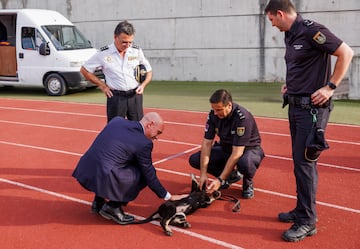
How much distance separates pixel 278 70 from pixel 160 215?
1169 cm

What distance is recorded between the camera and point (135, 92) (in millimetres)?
5094

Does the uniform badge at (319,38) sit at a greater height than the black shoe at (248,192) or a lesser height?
greater

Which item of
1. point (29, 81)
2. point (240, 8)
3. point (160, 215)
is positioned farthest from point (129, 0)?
point (160, 215)

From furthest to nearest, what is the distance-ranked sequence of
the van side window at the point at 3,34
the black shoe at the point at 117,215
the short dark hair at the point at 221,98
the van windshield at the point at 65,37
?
the van side window at the point at 3,34 < the van windshield at the point at 65,37 < the short dark hair at the point at 221,98 < the black shoe at the point at 117,215

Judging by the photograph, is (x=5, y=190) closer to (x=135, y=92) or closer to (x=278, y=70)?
(x=135, y=92)

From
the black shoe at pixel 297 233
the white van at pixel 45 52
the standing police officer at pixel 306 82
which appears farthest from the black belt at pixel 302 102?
the white van at pixel 45 52

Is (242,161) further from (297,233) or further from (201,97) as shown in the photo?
(201,97)

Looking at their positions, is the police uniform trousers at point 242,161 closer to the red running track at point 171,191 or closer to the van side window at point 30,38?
the red running track at point 171,191

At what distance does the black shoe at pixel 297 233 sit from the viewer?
139 inches

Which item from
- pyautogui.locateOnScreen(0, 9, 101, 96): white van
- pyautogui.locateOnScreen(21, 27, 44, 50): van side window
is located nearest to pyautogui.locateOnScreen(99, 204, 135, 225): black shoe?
pyautogui.locateOnScreen(0, 9, 101, 96): white van

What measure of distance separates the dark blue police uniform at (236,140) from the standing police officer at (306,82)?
0.77m

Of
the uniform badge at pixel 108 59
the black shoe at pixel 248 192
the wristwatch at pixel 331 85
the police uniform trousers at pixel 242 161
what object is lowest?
the black shoe at pixel 248 192

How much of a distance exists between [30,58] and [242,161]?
10275 millimetres

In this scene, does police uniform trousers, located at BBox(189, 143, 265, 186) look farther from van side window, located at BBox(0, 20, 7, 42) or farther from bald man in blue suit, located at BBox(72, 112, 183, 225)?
van side window, located at BBox(0, 20, 7, 42)
